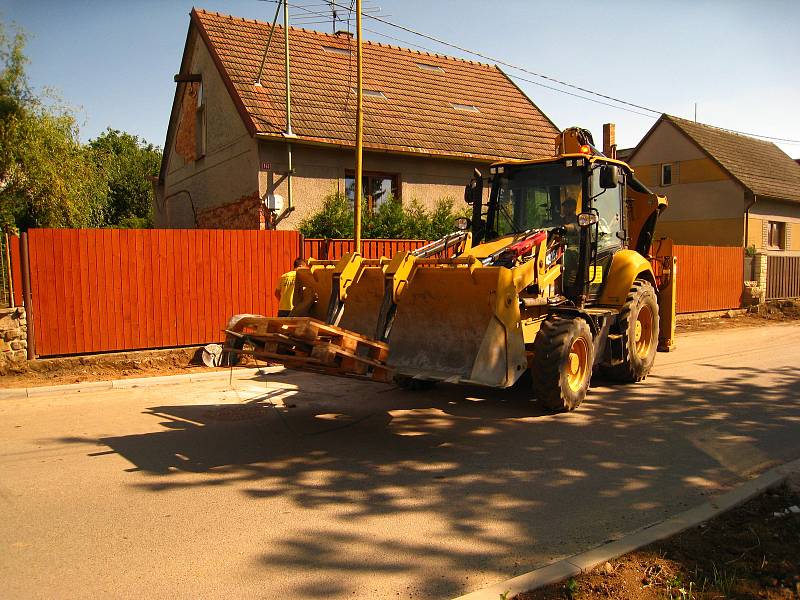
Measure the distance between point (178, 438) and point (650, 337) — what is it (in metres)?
6.66

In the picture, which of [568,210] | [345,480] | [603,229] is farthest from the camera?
[603,229]

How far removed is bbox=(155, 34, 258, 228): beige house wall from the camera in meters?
16.0

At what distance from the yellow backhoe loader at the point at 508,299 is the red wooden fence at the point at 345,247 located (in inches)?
173

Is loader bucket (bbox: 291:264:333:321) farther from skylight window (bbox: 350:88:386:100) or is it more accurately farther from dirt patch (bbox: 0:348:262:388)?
skylight window (bbox: 350:88:386:100)

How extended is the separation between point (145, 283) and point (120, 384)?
1992mm

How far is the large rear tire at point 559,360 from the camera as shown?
6762mm

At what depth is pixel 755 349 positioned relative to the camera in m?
12.7

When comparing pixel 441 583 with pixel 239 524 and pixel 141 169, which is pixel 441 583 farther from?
pixel 141 169

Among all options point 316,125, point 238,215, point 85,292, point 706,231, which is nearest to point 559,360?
point 85,292

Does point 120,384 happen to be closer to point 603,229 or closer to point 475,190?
point 475,190

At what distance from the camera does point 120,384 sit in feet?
30.8

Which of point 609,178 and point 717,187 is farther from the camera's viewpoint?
point 717,187

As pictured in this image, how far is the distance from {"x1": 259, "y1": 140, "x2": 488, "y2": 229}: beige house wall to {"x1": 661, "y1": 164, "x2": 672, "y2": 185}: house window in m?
16.9

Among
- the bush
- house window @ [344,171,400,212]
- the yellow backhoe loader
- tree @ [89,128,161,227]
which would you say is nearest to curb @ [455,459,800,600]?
the yellow backhoe loader
